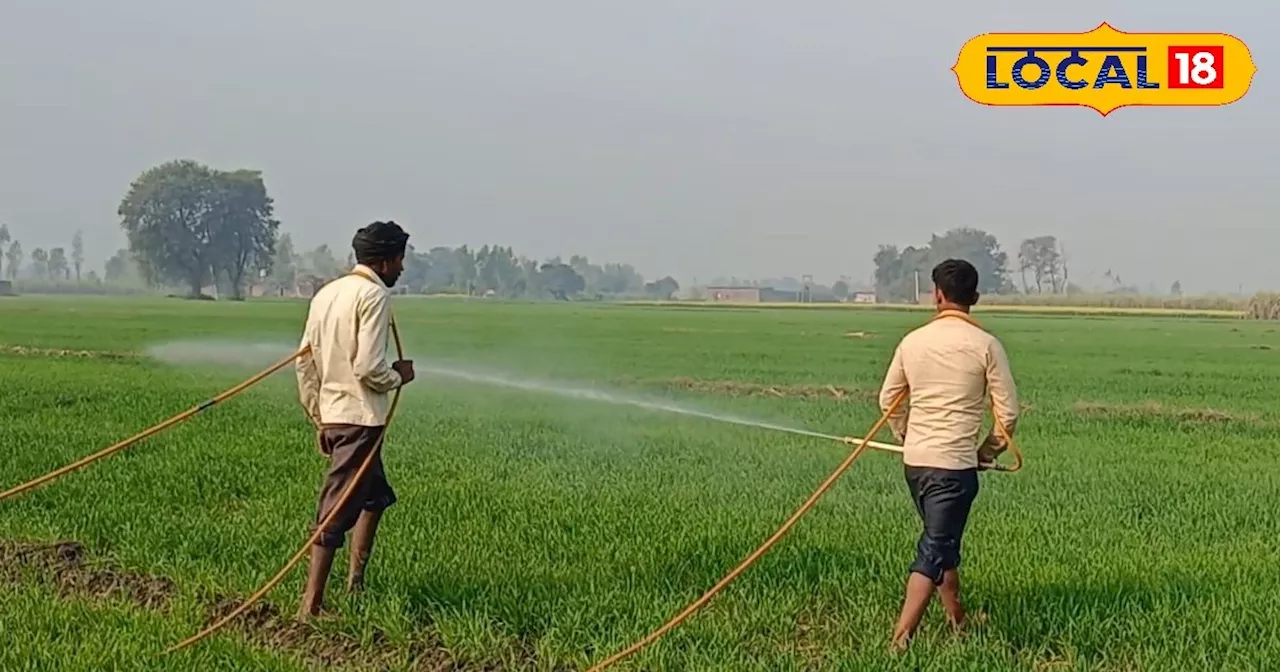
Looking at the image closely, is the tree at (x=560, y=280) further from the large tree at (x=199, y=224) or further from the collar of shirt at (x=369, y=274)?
the collar of shirt at (x=369, y=274)

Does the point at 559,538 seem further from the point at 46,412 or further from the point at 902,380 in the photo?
the point at 46,412

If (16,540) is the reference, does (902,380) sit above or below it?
above

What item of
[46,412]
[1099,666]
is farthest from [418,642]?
[46,412]

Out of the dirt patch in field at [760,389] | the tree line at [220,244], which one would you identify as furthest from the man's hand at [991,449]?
the tree line at [220,244]

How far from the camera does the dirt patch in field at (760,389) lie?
19.9 m

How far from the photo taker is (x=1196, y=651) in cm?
554

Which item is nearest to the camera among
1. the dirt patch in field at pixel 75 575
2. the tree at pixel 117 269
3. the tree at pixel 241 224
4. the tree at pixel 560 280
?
the dirt patch in field at pixel 75 575

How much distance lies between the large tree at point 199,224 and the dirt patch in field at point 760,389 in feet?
184

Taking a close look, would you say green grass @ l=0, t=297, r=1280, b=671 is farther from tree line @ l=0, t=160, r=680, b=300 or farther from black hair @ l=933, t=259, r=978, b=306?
tree line @ l=0, t=160, r=680, b=300

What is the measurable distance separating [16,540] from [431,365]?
1398cm

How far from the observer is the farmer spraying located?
17.3ft

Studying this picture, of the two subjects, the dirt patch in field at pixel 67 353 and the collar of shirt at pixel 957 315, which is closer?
the collar of shirt at pixel 957 315

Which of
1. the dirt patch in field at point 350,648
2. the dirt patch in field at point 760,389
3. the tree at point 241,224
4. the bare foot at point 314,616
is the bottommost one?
the dirt patch in field at point 760,389

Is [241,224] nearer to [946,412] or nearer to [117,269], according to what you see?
[117,269]
